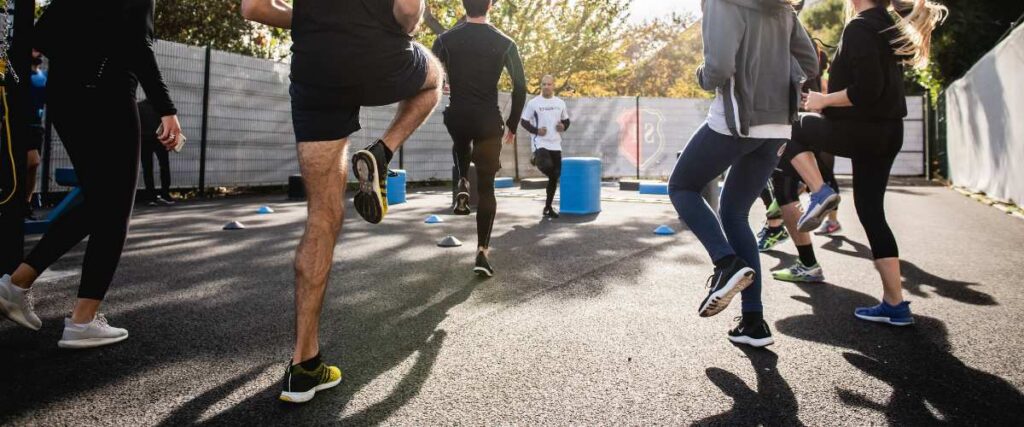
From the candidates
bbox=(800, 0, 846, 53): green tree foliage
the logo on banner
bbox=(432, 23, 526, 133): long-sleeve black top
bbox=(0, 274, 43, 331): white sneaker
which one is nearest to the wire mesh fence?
the logo on banner

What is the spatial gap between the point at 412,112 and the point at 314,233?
589 millimetres

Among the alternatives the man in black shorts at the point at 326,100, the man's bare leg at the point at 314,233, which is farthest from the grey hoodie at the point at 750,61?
the man's bare leg at the point at 314,233

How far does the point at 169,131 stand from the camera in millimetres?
2777

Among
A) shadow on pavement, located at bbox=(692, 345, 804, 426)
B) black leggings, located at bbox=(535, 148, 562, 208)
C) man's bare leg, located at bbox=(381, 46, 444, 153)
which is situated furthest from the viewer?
black leggings, located at bbox=(535, 148, 562, 208)

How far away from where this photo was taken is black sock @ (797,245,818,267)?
4.25m

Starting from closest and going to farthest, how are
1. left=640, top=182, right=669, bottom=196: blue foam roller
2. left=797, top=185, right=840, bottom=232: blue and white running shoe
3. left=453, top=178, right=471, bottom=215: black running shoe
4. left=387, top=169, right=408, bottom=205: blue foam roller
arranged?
left=797, top=185, right=840, bottom=232: blue and white running shoe
left=453, top=178, right=471, bottom=215: black running shoe
left=387, top=169, right=408, bottom=205: blue foam roller
left=640, top=182, right=669, bottom=196: blue foam roller

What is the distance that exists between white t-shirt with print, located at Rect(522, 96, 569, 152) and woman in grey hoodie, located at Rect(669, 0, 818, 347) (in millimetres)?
5777

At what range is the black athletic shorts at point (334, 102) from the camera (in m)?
2.12

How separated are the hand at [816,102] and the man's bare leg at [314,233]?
8.03 ft

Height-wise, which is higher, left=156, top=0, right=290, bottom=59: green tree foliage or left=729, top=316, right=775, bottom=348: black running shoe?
left=156, top=0, right=290, bottom=59: green tree foliage

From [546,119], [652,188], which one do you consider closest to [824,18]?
[652,188]

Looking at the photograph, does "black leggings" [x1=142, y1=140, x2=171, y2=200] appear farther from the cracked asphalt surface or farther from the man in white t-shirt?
the man in white t-shirt

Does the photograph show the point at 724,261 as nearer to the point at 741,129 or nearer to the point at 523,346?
the point at 741,129

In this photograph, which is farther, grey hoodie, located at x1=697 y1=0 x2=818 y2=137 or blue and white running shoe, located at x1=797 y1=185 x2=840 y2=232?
blue and white running shoe, located at x1=797 y1=185 x2=840 y2=232
